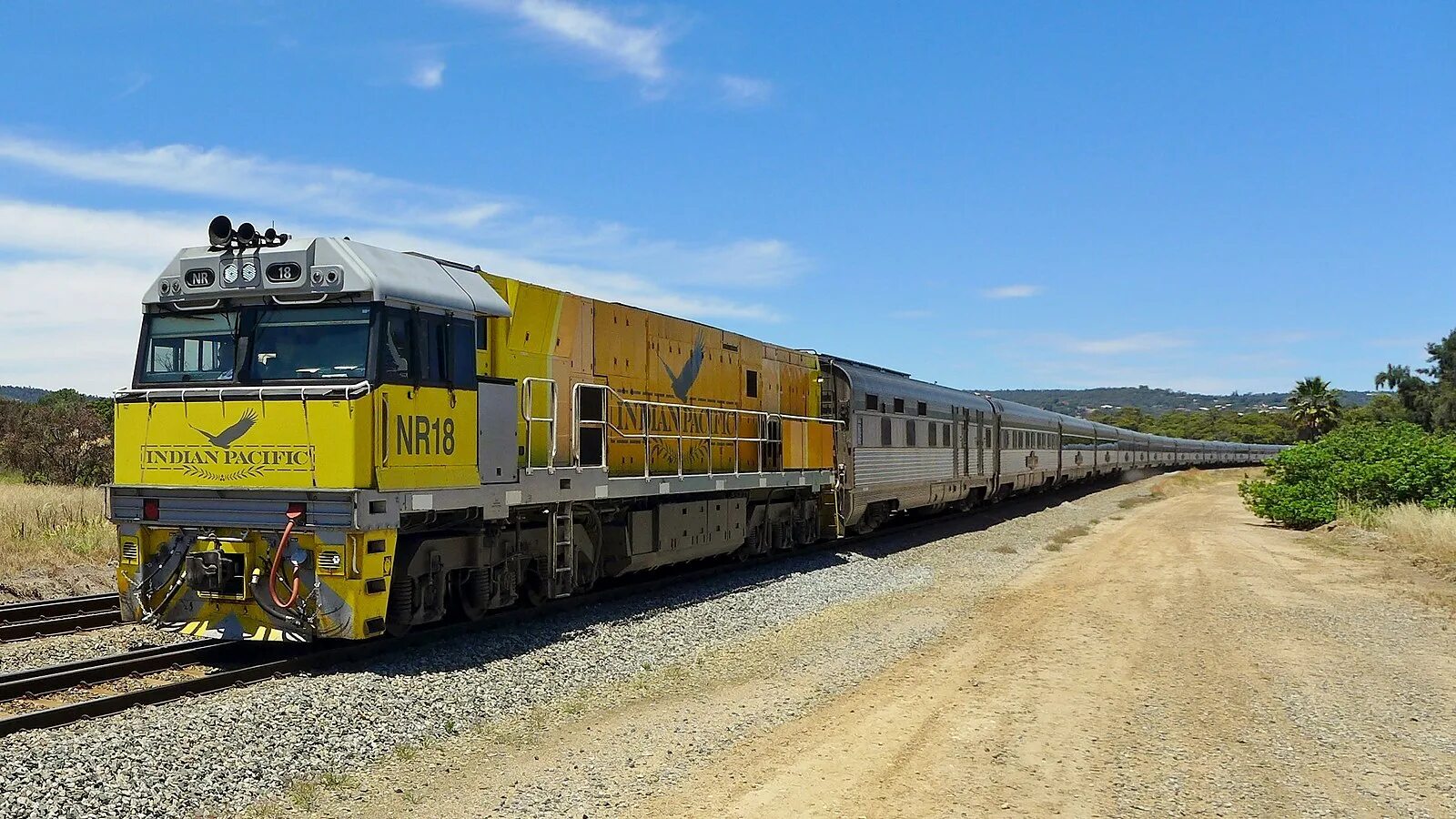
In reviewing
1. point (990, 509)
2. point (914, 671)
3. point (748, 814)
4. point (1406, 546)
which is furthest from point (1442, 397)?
point (748, 814)

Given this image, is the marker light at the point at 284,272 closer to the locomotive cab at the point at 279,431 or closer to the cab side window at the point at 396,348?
the locomotive cab at the point at 279,431

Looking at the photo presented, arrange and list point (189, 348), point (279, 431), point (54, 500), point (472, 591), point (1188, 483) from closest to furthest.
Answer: point (279, 431), point (189, 348), point (472, 591), point (54, 500), point (1188, 483)

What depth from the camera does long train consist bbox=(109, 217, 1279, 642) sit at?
8.96m

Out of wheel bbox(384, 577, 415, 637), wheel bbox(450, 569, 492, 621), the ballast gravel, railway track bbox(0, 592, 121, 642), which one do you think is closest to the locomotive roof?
wheel bbox(384, 577, 415, 637)

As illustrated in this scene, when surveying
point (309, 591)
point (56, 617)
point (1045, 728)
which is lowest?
point (1045, 728)

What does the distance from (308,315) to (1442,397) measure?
67680mm

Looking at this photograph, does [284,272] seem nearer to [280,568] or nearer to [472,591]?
[280,568]

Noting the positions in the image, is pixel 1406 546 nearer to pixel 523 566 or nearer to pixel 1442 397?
pixel 523 566

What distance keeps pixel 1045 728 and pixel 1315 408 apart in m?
85.6

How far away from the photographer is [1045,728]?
792 cm

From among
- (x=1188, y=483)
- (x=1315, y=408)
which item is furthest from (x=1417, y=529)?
(x=1315, y=408)

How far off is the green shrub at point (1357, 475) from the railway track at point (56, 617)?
994 inches

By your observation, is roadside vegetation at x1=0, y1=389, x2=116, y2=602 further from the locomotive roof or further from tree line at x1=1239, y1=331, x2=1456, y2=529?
tree line at x1=1239, y1=331, x2=1456, y2=529

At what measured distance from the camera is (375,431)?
9.00m
